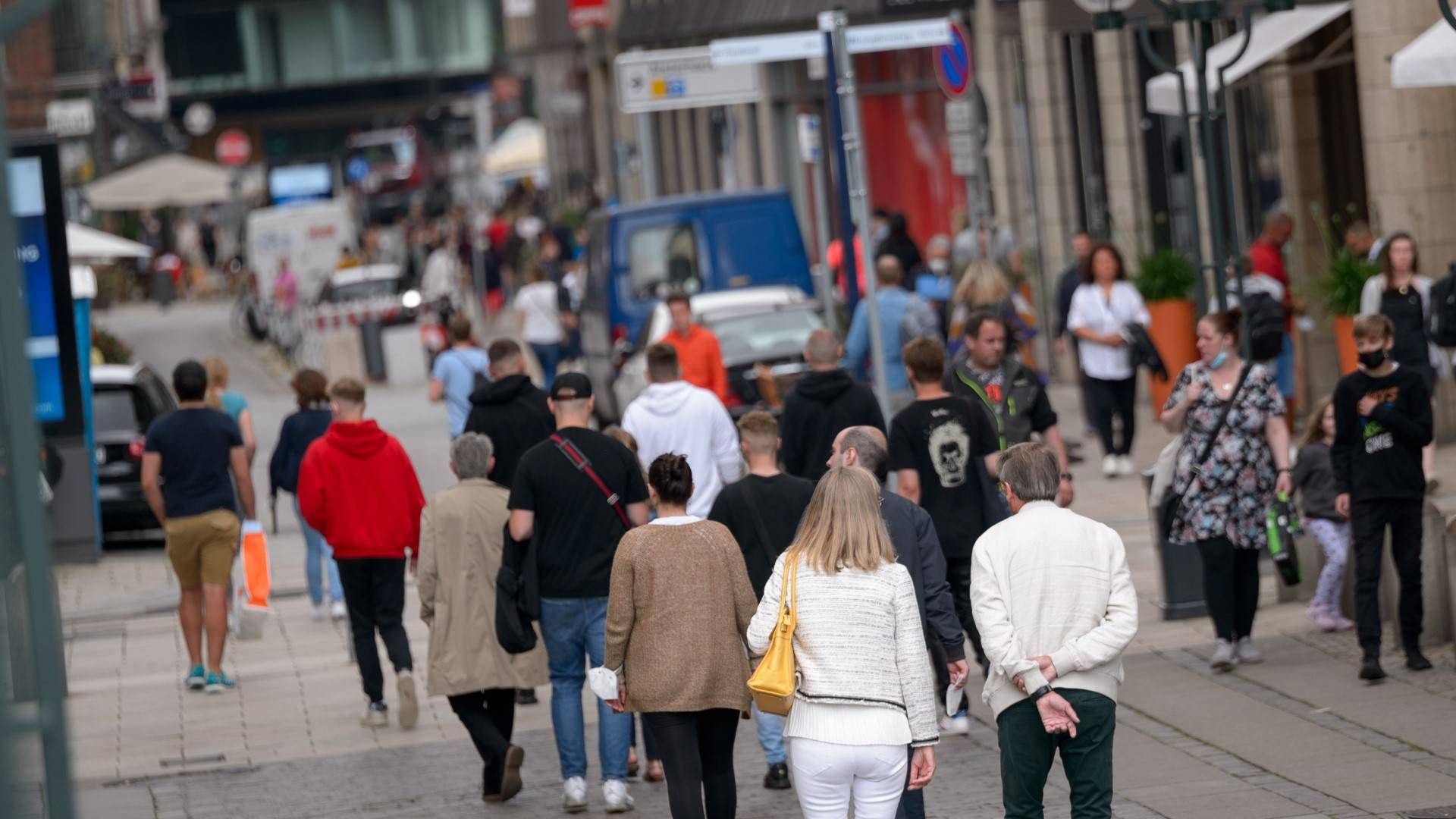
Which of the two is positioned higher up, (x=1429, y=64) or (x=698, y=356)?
(x=1429, y=64)

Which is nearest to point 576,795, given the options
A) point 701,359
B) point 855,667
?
point 855,667

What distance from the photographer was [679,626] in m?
8.05

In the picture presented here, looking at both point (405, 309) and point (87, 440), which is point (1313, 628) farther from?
point (405, 309)

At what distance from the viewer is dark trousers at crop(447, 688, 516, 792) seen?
9.89 meters

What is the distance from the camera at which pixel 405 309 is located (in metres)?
34.7

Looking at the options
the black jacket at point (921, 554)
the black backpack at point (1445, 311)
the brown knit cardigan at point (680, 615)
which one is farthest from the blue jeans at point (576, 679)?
the black backpack at point (1445, 311)

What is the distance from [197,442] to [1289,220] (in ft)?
30.7

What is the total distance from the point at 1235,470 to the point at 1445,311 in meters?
3.95

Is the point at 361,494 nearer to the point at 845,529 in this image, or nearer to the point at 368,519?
the point at 368,519

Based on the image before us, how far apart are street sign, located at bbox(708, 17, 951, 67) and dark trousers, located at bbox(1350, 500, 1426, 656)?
4.90m

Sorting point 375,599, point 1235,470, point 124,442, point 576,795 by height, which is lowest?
point 576,795

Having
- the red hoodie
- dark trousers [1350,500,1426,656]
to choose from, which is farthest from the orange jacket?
dark trousers [1350,500,1426,656]

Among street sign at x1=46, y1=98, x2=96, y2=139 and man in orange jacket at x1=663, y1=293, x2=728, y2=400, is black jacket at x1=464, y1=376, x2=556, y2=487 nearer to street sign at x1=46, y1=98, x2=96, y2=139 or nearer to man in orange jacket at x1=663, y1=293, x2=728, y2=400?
man in orange jacket at x1=663, y1=293, x2=728, y2=400

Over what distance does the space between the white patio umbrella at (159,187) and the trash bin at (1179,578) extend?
40111 millimetres
